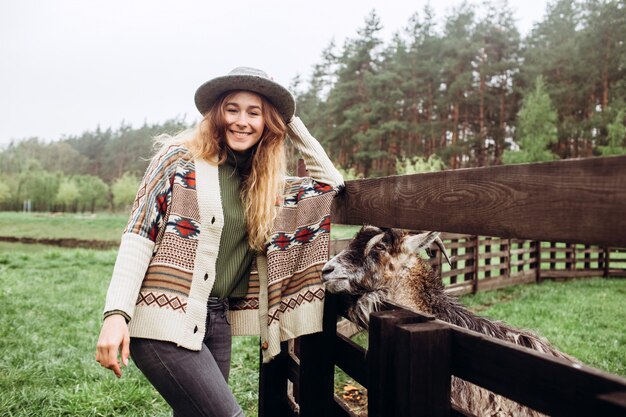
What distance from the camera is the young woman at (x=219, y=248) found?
197cm

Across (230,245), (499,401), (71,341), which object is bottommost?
(71,341)

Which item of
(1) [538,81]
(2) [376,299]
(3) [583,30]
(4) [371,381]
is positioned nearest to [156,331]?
(4) [371,381]

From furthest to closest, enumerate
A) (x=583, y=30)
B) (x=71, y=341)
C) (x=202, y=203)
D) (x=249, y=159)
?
(x=583, y=30), (x=71, y=341), (x=249, y=159), (x=202, y=203)

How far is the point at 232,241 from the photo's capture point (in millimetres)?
2361

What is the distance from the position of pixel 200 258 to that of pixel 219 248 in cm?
20

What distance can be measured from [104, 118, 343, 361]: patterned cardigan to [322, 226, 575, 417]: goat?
20 cm

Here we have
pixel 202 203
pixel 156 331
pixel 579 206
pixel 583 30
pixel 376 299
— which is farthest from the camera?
pixel 583 30

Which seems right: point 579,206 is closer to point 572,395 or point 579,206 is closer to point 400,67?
point 572,395

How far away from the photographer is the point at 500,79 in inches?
1400

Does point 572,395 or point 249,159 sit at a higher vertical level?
point 249,159

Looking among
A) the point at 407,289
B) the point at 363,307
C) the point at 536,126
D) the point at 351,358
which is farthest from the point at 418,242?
the point at 536,126

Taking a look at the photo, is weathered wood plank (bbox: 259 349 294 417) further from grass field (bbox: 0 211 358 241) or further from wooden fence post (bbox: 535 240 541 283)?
grass field (bbox: 0 211 358 241)

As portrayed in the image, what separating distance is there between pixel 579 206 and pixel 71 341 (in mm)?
6477

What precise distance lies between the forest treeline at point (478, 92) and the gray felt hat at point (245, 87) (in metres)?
28.2
